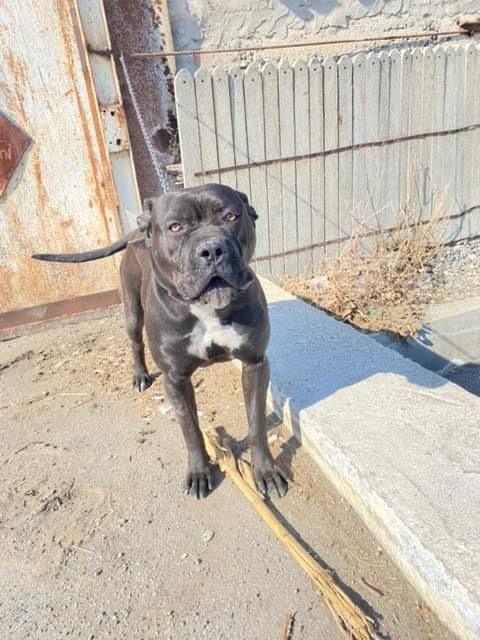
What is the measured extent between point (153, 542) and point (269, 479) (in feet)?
1.93

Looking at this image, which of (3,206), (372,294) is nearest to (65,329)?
(3,206)

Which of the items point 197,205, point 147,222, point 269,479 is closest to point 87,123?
point 147,222

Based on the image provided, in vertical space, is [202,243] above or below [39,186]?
above

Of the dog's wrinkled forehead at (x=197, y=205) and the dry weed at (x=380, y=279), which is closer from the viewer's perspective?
the dog's wrinkled forehead at (x=197, y=205)

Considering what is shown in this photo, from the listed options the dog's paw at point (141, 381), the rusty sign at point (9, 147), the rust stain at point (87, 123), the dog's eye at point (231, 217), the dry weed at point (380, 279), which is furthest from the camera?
the dry weed at point (380, 279)

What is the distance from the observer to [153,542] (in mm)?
2285

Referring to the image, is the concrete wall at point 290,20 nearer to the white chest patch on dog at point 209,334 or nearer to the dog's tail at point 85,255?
the dog's tail at point 85,255

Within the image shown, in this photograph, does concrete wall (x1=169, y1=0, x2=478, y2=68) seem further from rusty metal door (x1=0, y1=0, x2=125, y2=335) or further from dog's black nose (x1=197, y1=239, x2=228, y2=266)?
dog's black nose (x1=197, y1=239, x2=228, y2=266)

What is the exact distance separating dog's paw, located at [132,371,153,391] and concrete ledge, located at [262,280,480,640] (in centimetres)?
87

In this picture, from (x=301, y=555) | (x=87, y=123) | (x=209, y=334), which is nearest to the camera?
(x=301, y=555)

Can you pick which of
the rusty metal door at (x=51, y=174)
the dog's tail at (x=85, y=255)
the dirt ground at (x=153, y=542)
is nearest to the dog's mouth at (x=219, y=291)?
the dog's tail at (x=85, y=255)

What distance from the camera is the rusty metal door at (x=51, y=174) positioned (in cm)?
400

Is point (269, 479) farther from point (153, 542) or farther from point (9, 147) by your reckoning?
point (9, 147)

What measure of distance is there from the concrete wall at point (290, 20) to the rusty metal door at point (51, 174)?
94cm
